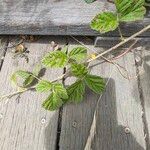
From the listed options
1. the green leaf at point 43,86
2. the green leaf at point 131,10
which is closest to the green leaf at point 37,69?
the green leaf at point 43,86

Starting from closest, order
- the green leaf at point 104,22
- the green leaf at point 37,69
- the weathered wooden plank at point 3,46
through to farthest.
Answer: the green leaf at point 104,22
the green leaf at point 37,69
the weathered wooden plank at point 3,46

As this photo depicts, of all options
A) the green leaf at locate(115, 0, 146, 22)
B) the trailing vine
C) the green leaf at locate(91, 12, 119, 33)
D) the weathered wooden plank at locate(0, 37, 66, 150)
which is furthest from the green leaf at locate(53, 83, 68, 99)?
the green leaf at locate(115, 0, 146, 22)

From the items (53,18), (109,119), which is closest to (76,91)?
(109,119)

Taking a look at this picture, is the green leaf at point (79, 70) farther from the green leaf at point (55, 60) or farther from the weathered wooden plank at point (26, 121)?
the weathered wooden plank at point (26, 121)

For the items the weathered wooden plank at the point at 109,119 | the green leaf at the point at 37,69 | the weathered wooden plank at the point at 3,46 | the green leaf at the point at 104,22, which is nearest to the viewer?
the weathered wooden plank at the point at 109,119

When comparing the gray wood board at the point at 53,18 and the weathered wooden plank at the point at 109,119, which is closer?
the weathered wooden plank at the point at 109,119

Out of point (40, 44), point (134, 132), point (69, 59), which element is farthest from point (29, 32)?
point (134, 132)

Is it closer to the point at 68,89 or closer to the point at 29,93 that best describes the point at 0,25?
the point at 29,93

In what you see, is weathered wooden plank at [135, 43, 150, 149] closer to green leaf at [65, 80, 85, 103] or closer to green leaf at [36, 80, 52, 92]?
green leaf at [65, 80, 85, 103]
